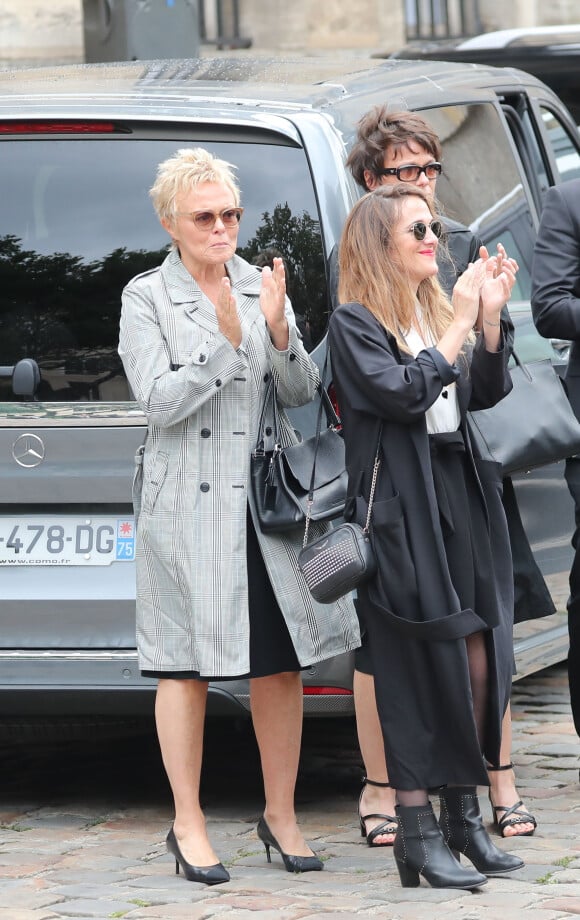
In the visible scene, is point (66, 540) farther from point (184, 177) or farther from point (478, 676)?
point (478, 676)

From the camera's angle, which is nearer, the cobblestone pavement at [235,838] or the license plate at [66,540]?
the cobblestone pavement at [235,838]

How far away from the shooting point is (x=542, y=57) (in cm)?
1151

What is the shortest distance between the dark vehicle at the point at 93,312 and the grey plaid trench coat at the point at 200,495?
257 millimetres

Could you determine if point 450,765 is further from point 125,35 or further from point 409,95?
point 125,35

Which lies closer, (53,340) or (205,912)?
(205,912)

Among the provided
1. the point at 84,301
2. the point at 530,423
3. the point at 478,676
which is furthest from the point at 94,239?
the point at 478,676

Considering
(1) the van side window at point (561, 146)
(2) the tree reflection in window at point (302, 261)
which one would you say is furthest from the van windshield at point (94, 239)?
(1) the van side window at point (561, 146)

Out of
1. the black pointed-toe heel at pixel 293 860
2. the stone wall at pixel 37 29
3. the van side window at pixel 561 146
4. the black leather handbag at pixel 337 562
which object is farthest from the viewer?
the stone wall at pixel 37 29

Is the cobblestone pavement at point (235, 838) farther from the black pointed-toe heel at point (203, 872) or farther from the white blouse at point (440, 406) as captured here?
the white blouse at point (440, 406)

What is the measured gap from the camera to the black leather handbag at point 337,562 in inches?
158

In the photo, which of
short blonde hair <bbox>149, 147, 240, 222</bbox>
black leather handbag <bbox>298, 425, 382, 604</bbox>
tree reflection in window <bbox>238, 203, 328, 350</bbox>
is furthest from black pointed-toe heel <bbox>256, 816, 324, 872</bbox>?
short blonde hair <bbox>149, 147, 240, 222</bbox>

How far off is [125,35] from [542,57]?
4.17m

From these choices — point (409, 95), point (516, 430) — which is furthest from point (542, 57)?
point (516, 430)

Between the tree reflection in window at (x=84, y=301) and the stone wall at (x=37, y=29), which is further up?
the stone wall at (x=37, y=29)
